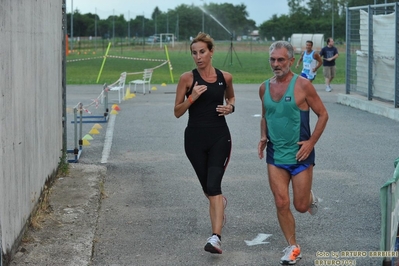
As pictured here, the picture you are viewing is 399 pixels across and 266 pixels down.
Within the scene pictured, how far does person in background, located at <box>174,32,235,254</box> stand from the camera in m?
6.90

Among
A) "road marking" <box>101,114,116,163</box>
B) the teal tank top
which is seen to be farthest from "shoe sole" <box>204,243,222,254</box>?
"road marking" <box>101,114,116,163</box>

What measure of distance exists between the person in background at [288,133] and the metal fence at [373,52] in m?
12.3

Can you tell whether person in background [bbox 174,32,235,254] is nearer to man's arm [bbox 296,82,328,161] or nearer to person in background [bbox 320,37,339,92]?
man's arm [bbox 296,82,328,161]

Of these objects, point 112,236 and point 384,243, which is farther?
point 112,236

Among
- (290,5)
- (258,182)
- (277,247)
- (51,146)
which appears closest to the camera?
(277,247)

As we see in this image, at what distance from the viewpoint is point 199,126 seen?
6.96m

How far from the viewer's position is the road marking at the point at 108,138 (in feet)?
39.9

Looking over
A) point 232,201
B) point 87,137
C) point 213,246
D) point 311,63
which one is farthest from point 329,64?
point 213,246

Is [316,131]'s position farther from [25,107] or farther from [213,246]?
[25,107]

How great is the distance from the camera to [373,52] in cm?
2070

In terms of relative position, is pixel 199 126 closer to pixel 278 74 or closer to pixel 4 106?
pixel 278 74

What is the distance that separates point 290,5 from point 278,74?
3928 inches

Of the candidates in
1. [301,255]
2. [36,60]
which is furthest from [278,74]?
[36,60]

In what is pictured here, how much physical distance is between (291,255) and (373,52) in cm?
1512
